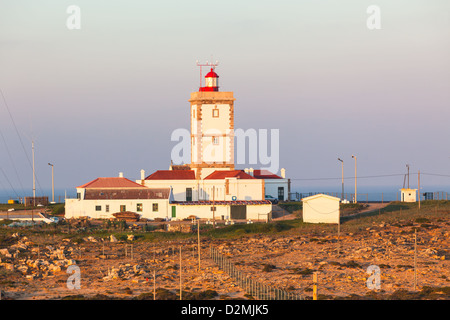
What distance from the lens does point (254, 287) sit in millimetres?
36219

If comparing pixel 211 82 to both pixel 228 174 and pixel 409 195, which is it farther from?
pixel 409 195

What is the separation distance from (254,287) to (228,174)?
112ft

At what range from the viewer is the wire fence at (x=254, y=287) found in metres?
33.6

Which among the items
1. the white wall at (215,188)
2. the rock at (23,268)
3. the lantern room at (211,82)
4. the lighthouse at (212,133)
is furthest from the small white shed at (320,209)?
the rock at (23,268)

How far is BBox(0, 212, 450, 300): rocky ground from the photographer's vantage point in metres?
35.7

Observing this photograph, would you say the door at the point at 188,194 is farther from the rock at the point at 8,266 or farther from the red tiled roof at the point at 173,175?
the rock at the point at 8,266

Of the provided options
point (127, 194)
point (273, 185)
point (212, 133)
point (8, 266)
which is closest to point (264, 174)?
point (273, 185)

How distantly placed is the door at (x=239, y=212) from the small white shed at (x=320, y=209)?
236 inches

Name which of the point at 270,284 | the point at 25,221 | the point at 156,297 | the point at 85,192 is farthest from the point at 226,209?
the point at 156,297

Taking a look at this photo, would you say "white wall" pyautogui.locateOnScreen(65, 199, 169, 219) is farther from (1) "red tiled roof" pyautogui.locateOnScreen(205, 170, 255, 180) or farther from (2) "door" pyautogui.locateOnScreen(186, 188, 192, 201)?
(1) "red tiled roof" pyautogui.locateOnScreen(205, 170, 255, 180)

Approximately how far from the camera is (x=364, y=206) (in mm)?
72188

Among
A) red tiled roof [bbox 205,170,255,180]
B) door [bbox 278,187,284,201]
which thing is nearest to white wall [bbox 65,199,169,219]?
red tiled roof [bbox 205,170,255,180]
